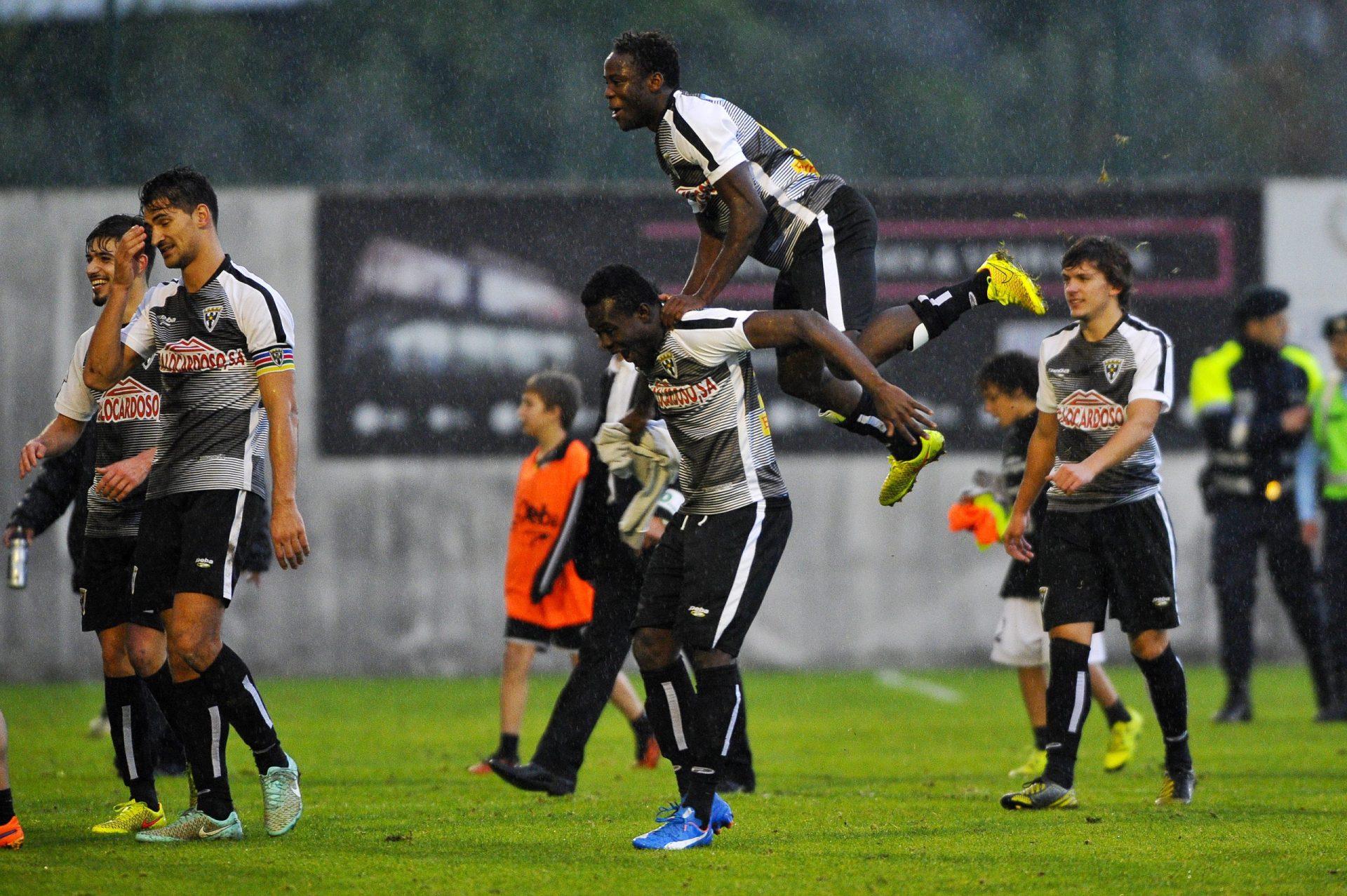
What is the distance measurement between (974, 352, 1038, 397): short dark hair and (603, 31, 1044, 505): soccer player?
3.88ft

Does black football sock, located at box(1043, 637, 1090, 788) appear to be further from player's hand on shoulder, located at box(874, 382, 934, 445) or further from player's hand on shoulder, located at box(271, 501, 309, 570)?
player's hand on shoulder, located at box(271, 501, 309, 570)

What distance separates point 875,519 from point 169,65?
7.28 m

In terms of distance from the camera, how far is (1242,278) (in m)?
14.1

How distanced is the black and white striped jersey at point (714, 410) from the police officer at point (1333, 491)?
6392mm

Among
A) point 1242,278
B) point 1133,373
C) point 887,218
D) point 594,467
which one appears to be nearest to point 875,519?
point 887,218

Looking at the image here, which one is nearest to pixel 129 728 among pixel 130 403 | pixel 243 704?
pixel 243 704

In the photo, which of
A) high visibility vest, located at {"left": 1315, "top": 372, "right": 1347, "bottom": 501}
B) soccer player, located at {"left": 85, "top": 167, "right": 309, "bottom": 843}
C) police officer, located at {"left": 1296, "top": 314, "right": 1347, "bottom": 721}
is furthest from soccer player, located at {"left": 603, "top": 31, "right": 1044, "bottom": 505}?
high visibility vest, located at {"left": 1315, "top": 372, "right": 1347, "bottom": 501}

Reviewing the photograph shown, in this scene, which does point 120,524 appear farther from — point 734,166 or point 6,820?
point 734,166

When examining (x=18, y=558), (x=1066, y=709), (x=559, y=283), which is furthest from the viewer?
(x=559, y=283)

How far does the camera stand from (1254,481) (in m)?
10.7

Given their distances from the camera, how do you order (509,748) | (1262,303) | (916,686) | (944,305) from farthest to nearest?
1. (916,686)
2. (1262,303)
3. (509,748)
4. (944,305)

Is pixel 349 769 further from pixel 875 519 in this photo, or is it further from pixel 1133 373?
pixel 875 519

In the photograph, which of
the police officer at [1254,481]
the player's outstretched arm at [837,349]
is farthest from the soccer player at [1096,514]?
the police officer at [1254,481]

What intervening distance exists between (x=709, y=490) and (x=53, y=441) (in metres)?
2.36
